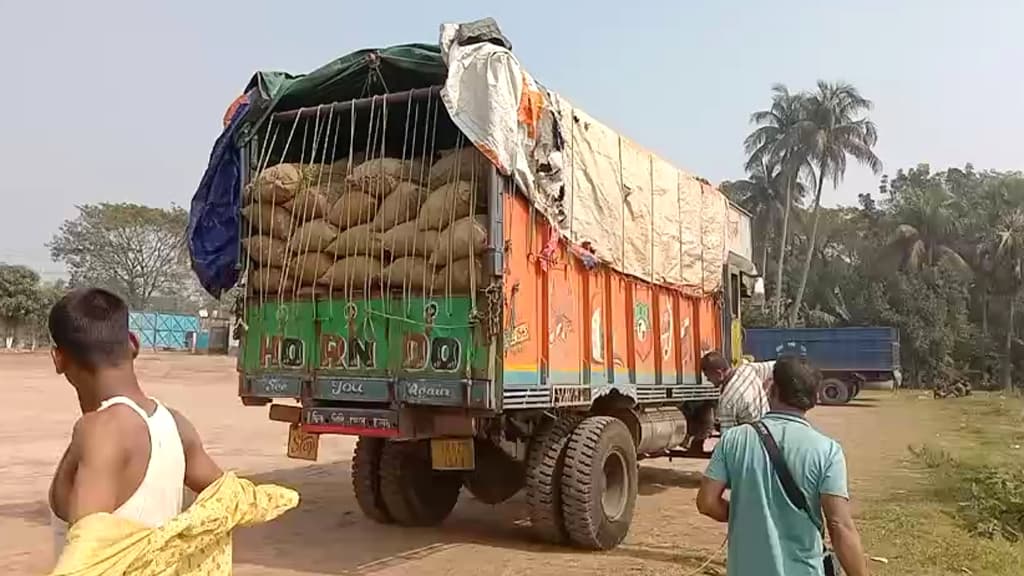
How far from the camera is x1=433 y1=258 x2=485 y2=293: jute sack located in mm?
6895

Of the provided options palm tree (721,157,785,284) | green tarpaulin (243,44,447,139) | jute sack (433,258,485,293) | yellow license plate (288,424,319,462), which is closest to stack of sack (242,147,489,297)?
jute sack (433,258,485,293)

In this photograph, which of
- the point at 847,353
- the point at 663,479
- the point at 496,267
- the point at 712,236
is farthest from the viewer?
the point at 847,353

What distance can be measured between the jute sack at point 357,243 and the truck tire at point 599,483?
219cm

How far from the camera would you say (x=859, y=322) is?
44031mm

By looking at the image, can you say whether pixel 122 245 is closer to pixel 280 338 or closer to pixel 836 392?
pixel 836 392

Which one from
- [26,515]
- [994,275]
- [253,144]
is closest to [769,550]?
[253,144]

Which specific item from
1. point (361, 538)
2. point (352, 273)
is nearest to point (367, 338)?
point (352, 273)

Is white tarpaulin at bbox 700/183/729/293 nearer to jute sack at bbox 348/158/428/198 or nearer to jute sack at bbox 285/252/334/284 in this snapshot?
jute sack at bbox 348/158/428/198

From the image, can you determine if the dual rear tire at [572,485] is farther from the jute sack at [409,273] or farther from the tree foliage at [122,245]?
the tree foliage at [122,245]

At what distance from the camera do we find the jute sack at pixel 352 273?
735 centimetres

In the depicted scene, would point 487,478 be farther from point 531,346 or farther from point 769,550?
point 769,550

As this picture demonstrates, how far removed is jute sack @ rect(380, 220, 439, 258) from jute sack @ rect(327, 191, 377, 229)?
248 mm

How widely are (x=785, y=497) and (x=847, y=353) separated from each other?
29.9m

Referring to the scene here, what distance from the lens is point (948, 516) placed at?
9.55 m
